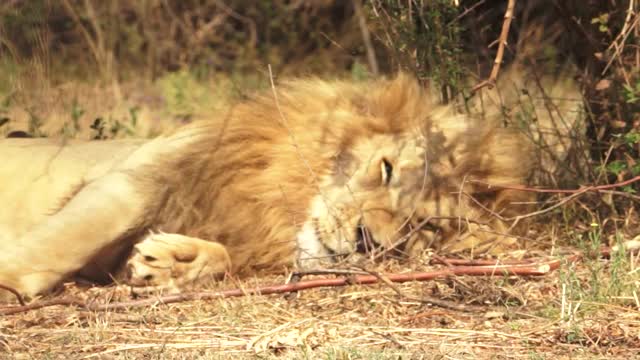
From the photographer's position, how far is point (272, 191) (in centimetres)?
408

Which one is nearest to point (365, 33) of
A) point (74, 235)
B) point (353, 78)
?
point (353, 78)

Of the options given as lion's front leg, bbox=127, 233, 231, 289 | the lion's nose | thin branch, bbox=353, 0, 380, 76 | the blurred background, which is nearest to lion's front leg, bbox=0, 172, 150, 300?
lion's front leg, bbox=127, 233, 231, 289

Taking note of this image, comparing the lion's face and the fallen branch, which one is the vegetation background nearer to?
the fallen branch

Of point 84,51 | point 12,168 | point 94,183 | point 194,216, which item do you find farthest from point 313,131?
point 84,51

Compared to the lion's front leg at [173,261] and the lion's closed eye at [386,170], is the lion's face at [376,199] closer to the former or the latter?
the lion's closed eye at [386,170]

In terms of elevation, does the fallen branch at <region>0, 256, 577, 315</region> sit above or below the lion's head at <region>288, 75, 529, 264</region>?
below

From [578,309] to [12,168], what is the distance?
2203 mm

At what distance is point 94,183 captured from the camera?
13.1 feet

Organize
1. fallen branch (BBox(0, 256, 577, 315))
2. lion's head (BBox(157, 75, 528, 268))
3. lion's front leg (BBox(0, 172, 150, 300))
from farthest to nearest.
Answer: lion's head (BBox(157, 75, 528, 268))
lion's front leg (BBox(0, 172, 150, 300))
fallen branch (BBox(0, 256, 577, 315))

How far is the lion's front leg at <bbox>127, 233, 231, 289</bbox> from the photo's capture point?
3779 mm

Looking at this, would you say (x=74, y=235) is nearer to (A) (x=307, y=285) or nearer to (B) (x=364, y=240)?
(A) (x=307, y=285)

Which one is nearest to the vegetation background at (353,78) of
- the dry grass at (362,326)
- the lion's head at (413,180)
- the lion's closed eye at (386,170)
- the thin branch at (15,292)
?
the dry grass at (362,326)

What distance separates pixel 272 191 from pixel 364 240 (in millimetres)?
452

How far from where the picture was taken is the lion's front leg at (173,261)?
378 cm
